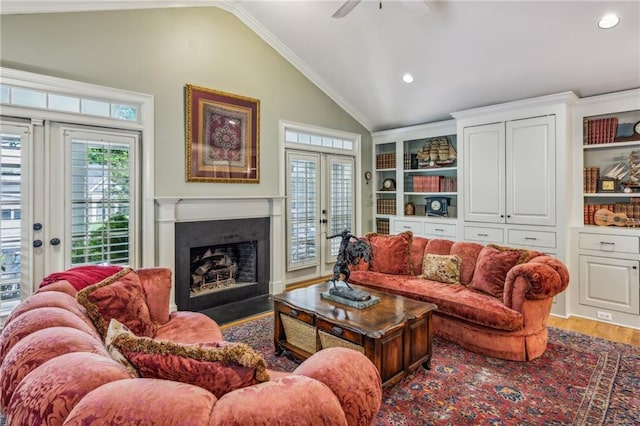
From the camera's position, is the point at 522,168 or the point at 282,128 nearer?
the point at 522,168

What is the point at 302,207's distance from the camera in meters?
5.29

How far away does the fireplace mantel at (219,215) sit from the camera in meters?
3.77

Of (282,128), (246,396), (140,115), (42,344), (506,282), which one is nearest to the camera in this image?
(246,396)

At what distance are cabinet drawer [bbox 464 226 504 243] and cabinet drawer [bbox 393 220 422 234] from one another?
2.82 feet

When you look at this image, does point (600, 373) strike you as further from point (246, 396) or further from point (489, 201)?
point (246, 396)

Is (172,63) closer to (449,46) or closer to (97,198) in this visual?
(97,198)

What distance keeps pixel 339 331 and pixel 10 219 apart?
9.83 ft

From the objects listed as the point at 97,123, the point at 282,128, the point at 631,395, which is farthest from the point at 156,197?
the point at 631,395

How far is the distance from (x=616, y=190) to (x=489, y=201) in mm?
1288

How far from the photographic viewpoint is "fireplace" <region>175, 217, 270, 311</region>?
13.0 ft

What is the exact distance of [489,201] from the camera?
4438 millimetres

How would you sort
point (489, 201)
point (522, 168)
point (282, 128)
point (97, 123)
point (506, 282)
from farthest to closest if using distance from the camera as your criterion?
point (282, 128) < point (489, 201) < point (522, 168) < point (97, 123) < point (506, 282)

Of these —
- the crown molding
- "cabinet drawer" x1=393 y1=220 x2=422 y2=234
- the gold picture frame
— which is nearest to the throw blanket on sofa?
the gold picture frame

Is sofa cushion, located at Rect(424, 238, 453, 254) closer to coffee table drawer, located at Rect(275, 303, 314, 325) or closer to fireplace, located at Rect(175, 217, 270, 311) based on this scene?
coffee table drawer, located at Rect(275, 303, 314, 325)
